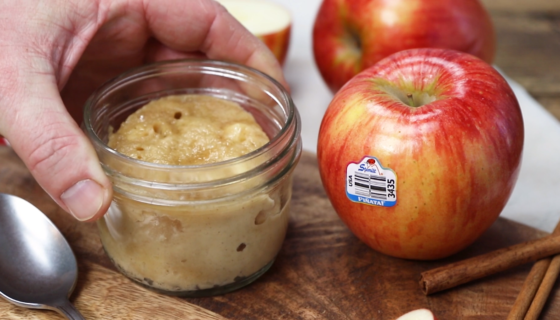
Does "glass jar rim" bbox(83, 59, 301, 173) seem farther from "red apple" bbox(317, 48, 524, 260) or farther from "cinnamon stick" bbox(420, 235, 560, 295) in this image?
"cinnamon stick" bbox(420, 235, 560, 295)

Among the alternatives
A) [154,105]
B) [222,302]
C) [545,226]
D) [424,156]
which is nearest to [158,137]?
[154,105]

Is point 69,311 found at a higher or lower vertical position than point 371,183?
lower

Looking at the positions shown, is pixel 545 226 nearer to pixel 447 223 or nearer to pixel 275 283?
pixel 447 223

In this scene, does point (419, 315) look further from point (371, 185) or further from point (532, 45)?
point (532, 45)

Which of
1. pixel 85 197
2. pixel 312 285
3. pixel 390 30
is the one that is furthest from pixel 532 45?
pixel 85 197

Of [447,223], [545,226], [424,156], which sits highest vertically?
[424,156]
